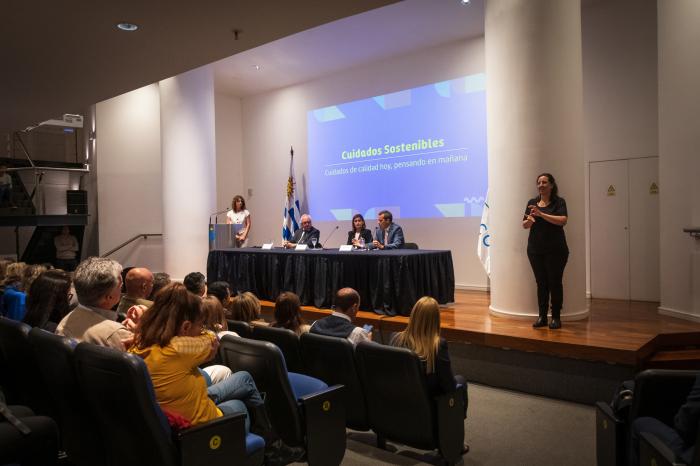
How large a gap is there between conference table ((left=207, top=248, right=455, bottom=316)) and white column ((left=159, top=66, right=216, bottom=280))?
1869 millimetres

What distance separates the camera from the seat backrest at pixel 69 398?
206cm

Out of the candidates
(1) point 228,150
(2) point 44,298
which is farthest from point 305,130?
(2) point 44,298

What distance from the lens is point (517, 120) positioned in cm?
464

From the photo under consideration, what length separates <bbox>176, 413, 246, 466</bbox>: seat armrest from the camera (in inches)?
69.9

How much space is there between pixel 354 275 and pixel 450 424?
2983mm

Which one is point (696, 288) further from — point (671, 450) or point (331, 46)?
point (331, 46)

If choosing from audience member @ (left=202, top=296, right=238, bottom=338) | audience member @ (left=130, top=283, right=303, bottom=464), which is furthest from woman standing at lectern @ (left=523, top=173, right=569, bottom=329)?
audience member @ (left=130, top=283, right=303, bottom=464)

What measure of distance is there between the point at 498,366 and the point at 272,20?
3.19m

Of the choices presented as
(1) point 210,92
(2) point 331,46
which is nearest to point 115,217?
(1) point 210,92

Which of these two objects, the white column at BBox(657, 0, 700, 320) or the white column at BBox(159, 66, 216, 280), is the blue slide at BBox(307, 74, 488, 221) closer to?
the white column at BBox(159, 66, 216, 280)

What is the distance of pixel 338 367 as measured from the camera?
2.71 m

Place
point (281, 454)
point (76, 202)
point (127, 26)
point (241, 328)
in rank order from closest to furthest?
1. point (281, 454)
2. point (241, 328)
3. point (127, 26)
4. point (76, 202)

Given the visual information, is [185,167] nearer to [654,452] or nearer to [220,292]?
[220,292]

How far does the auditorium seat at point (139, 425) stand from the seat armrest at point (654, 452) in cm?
146
